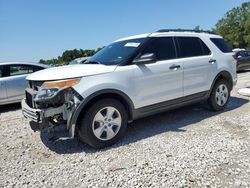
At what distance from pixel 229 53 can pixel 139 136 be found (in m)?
3.25

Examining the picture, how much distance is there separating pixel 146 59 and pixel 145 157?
5.36ft

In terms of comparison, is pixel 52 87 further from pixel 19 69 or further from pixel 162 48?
pixel 19 69

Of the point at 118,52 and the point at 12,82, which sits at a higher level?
the point at 118,52

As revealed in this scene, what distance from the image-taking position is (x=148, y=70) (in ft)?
14.2

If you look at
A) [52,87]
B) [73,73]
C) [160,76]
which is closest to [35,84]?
[52,87]

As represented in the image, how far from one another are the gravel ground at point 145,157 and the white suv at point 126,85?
0.39m

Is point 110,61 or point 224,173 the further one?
point 110,61

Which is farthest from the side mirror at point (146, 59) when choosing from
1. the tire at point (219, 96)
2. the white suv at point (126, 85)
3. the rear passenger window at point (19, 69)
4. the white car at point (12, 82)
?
the rear passenger window at point (19, 69)

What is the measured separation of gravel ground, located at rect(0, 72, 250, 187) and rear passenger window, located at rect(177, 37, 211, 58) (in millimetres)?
1384

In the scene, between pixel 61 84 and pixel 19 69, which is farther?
pixel 19 69

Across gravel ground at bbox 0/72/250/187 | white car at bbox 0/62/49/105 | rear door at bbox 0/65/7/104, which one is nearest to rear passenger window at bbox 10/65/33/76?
white car at bbox 0/62/49/105

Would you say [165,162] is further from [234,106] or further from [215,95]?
[234,106]

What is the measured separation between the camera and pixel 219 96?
18.7 feet

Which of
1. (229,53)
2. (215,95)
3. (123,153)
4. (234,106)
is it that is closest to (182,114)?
(215,95)
